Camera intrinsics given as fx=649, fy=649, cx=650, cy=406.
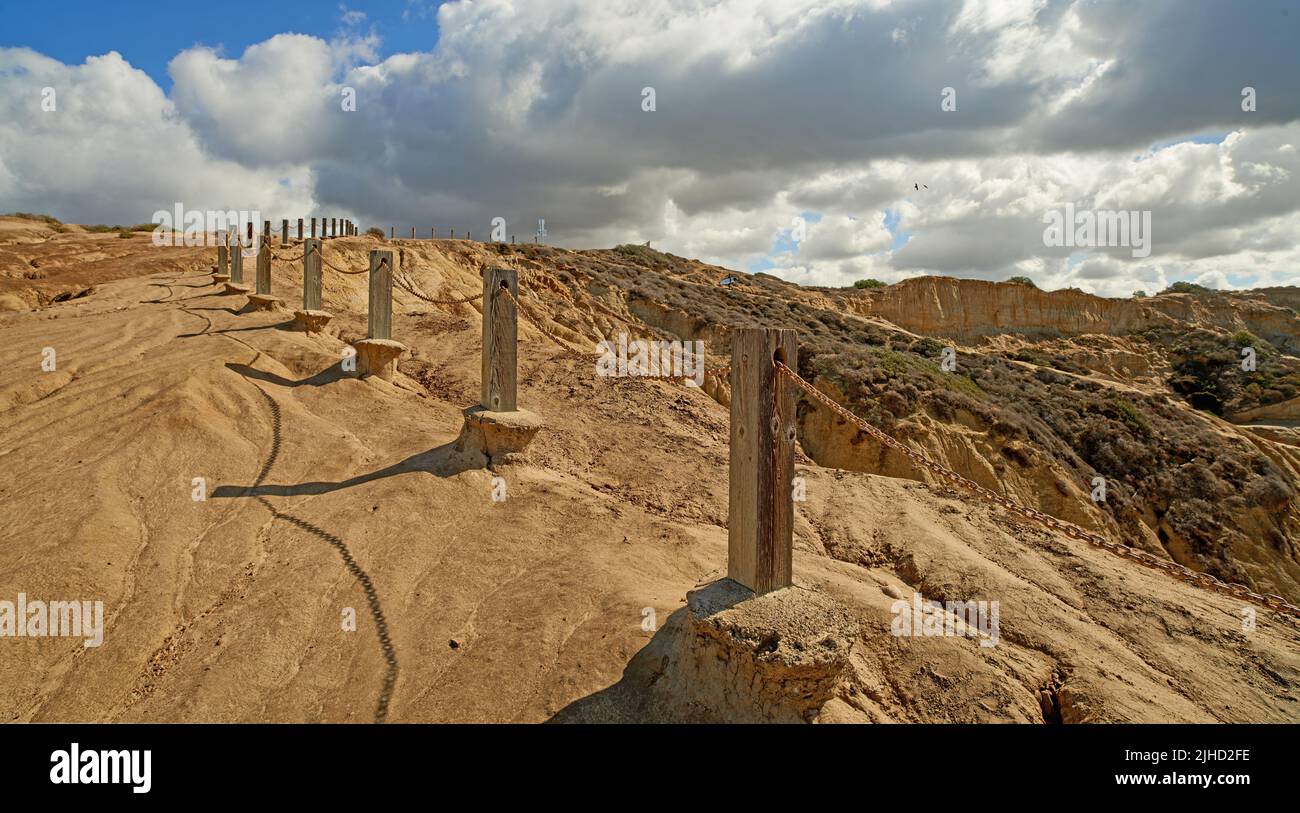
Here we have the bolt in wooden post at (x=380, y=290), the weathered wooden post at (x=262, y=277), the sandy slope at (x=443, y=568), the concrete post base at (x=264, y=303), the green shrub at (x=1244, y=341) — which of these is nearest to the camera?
the sandy slope at (x=443, y=568)

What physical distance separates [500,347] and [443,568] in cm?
234

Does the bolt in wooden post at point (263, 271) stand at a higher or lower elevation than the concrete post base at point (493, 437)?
higher

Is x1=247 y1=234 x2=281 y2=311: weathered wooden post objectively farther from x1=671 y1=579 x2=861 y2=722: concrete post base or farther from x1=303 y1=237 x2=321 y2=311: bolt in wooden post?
x1=671 y1=579 x2=861 y2=722: concrete post base

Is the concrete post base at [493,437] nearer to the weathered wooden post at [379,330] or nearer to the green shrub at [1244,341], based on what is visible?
the weathered wooden post at [379,330]

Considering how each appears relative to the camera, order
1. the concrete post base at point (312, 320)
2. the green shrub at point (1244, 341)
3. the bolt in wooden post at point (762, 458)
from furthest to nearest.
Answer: the green shrub at point (1244, 341) → the concrete post base at point (312, 320) → the bolt in wooden post at point (762, 458)

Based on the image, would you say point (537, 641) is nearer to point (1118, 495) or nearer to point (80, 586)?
point (80, 586)

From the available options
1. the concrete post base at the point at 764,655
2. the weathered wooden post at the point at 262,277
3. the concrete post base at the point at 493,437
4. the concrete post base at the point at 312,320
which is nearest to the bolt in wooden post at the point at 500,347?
the concrete post base at the point at 493,437

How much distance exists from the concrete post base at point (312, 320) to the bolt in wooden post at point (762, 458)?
881 cm

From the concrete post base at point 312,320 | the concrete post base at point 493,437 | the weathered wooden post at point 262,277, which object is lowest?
the concrete post base at point 493,437

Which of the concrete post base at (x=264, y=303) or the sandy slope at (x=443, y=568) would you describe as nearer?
the sandy slope at (x=443, y=568)

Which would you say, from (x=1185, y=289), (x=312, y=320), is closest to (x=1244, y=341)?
(x=1185, y=289)

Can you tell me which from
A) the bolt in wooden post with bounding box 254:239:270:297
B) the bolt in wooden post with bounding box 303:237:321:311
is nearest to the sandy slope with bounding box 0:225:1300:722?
the bolt in wooden post with bounding box 303:237:321:311

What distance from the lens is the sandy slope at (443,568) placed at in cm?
393
